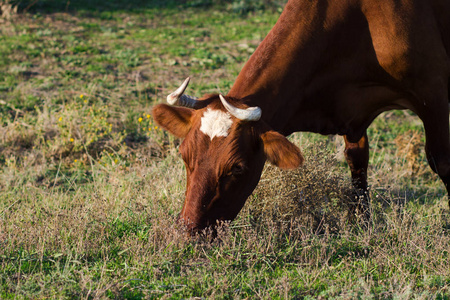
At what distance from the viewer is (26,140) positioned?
6883 millimetres

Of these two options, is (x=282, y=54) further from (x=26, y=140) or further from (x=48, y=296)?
(x=26, y=140)

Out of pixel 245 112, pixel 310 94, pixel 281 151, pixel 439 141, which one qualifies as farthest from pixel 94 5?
pixel 281 151

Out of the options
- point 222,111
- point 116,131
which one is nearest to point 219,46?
point 116,131

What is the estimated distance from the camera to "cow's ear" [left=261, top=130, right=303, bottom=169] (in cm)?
387

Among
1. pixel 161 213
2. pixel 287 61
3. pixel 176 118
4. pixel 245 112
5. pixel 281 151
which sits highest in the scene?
pixel 287 61

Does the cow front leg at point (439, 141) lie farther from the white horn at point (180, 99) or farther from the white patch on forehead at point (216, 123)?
the white horn at point (180, 99)

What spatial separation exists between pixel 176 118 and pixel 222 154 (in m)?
0.60

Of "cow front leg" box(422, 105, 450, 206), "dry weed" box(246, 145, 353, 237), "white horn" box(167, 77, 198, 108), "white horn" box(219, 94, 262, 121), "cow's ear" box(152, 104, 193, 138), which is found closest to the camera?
"white horn" box(219, 94, 262, 121)

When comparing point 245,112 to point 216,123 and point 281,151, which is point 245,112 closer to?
point 216,123

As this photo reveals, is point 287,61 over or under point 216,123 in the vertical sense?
over

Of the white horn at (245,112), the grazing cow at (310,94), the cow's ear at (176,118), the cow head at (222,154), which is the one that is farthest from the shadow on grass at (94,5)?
the white horn at (245,112)

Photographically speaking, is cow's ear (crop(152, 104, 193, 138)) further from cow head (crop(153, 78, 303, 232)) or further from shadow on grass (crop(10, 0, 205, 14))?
shadow on grass (crop(10, 0, 205, 14))

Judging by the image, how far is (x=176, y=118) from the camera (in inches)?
168

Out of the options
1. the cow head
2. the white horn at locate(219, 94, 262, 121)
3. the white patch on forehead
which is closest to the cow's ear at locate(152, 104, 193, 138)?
the cow head
